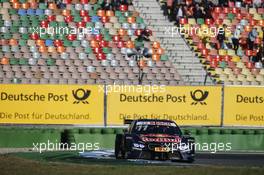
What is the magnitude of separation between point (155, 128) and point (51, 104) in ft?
25.6

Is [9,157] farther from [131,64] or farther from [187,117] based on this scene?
[131,64]

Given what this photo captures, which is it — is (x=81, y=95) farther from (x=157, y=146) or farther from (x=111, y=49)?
(x=157, y=146)

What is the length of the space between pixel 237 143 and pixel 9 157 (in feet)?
34.9

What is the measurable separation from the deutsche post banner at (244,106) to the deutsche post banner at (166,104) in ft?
1.10

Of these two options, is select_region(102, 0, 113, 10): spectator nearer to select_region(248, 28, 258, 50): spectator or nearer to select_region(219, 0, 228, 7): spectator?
select_region(219, 0, 228, 7): spectator

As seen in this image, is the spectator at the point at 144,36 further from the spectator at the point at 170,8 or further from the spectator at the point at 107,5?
the spectator at the point at 107,5

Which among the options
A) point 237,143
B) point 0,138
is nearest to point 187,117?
point 237,143

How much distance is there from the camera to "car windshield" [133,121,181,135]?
20.3 m

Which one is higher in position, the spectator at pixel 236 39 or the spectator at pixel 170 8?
the spectator at pixel 170 8

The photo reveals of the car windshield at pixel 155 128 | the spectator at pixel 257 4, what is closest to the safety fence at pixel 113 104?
the car windshield at pixel 155 128

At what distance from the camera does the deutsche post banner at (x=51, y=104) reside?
27.4 meters

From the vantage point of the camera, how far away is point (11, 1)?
3409 cm

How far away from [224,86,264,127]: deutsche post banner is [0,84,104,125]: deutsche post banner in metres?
4.48

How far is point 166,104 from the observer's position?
91.2ft
